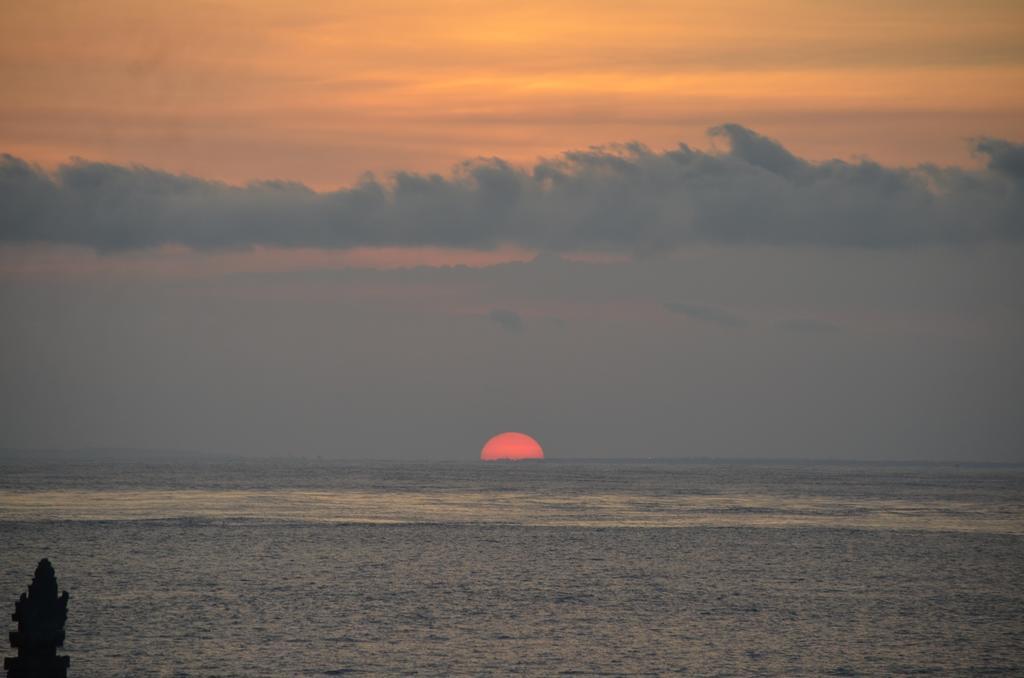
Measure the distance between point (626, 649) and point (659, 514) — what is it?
10604cm

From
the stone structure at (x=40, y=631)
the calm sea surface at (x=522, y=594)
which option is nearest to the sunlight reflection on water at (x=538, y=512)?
the calm sea surface at (x=522, y=594)

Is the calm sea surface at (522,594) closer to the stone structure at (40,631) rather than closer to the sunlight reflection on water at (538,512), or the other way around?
the sunlight reflection on water at (538,512)

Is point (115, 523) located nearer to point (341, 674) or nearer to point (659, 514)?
point (659, 514)

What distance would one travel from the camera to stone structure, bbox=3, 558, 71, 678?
24.3 m

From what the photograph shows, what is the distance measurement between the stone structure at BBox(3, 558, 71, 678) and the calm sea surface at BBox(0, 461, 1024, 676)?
26.1 metres

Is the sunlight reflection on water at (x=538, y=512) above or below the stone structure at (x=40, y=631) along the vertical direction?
below

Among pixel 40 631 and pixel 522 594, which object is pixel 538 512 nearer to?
pixel 522 594

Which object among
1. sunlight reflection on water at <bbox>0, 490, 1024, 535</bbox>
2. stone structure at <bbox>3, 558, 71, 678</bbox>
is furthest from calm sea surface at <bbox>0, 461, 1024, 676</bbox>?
stone structure at <bbox>3, 558, 71, 678</bbox>

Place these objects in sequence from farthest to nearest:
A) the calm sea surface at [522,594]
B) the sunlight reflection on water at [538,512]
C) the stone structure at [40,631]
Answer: the sunlight reflection on water at [538,512]
the calm sea surface at [522,594]
the stone structure at [40,631]

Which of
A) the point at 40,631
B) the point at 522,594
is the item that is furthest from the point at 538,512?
the point at 40,631

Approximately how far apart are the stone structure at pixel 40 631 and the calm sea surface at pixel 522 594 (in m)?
26.1

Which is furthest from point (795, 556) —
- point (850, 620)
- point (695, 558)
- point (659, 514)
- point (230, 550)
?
point (659, 514)

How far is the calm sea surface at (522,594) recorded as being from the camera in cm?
5422

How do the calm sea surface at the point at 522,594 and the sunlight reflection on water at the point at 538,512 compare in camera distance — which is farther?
the sunlight reflection on water at the point at 538,512
